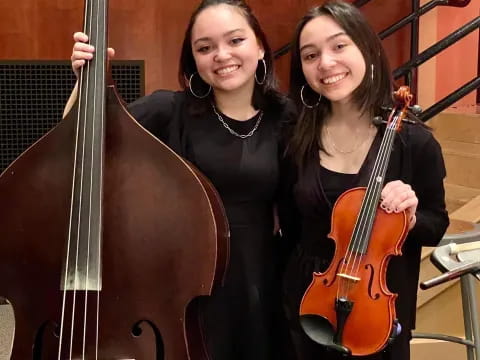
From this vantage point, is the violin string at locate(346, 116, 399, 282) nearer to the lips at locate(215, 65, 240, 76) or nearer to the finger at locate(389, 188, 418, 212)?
the finger at locate(389, 188, 418, 212)

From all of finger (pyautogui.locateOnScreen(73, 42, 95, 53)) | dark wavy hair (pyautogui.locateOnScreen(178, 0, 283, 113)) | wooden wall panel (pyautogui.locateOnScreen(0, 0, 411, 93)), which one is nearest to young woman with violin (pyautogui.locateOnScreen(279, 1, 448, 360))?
dark wavy hair (pyautogui.locateOnScreen(178, 0, 283, 113))

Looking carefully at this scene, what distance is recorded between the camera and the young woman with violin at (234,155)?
1410 mm

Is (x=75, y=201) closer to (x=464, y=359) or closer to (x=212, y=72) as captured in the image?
(x=212, y=72)

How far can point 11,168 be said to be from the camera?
1.13 m

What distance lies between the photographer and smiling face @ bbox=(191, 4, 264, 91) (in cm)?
140

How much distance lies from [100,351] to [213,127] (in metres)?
0.58

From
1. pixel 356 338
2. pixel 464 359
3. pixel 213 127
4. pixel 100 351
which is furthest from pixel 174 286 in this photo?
pixel 464 359

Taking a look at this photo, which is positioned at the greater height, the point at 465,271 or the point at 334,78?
the point at 334,78

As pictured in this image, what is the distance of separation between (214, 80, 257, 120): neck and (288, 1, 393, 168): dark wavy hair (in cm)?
13

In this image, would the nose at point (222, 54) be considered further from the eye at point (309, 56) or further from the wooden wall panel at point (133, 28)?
the wooden wall panel at point (133, 28)

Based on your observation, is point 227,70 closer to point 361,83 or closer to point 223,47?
point 223,47

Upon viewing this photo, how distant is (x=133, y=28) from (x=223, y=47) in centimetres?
207

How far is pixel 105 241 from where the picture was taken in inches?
43.4

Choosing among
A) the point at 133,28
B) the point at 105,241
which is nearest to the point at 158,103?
the point at 105,241
